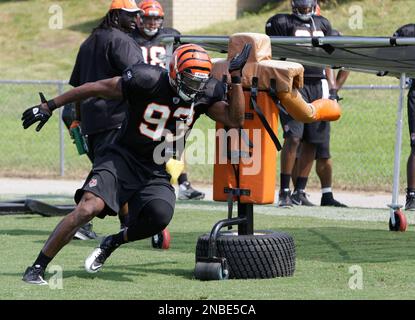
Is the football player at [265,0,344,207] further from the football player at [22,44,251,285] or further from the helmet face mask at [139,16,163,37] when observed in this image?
the football player at [22,44,251,285]

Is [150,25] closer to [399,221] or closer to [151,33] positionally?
[151,33]

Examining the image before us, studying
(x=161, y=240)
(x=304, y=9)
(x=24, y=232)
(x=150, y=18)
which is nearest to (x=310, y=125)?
(x=304, y=9)

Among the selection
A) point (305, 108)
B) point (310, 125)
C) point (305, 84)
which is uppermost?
point (305, 108)

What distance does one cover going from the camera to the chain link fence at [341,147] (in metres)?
16.6

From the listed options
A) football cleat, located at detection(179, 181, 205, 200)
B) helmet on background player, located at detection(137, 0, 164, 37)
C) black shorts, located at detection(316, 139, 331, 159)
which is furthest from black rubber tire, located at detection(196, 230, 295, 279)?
football cleat, located at detection(179, 181, 205, 200)

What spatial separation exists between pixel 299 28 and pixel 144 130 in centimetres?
530

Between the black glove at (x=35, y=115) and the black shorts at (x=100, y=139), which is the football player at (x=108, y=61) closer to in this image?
the black shorts at (x=100, y=139)

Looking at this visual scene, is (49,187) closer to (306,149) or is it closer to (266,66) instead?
(306,149)

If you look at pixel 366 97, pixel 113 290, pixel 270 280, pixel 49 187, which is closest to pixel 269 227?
pixel 270 280

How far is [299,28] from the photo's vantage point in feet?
42.1

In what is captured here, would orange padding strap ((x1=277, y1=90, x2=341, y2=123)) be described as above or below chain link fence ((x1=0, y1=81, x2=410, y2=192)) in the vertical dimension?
above

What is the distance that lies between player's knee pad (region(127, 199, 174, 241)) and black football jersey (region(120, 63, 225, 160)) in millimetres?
339

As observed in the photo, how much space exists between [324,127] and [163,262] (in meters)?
4.98

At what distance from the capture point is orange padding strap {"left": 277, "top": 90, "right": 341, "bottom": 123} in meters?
8.19
